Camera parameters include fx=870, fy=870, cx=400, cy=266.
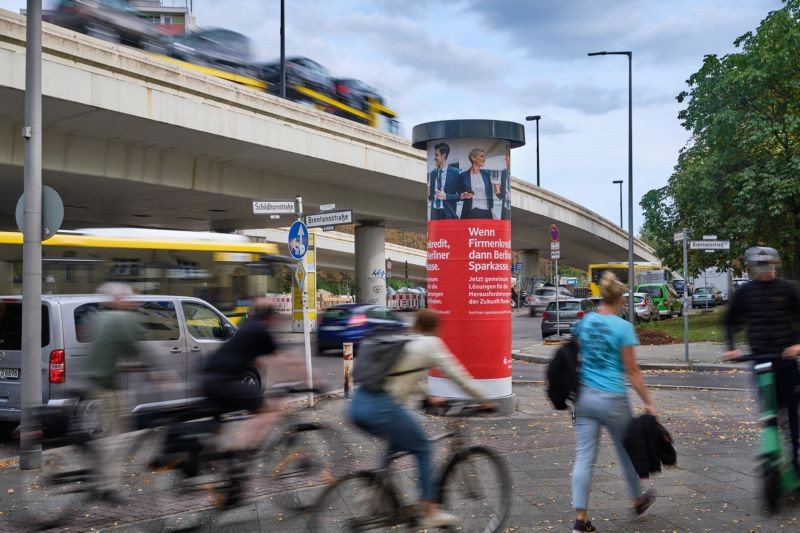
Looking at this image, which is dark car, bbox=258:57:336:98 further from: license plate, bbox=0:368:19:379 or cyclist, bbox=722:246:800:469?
cyclist, bbox=722:246:800:469

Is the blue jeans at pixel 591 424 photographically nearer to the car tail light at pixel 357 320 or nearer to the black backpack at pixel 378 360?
the black backpack at pixel 378 360

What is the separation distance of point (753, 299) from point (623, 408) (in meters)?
1.74

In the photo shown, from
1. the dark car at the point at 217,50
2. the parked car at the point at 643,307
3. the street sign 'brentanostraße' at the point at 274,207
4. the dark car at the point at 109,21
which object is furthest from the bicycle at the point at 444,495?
the parked car at the point at 643,307

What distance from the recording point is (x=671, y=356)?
19766 millimetres

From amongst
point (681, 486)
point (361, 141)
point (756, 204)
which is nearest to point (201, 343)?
point (681, 486)

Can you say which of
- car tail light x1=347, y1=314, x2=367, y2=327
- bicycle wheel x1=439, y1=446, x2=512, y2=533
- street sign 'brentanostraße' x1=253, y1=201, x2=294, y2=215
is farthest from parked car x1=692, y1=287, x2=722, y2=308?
bicycle wheel x1=439, y1=446, x2=512, y2=533

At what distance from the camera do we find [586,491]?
540 cm

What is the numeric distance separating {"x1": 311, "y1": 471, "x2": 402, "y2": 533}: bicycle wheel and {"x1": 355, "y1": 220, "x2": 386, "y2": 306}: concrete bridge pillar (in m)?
30.1

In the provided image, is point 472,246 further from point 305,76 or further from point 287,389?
point 305,76

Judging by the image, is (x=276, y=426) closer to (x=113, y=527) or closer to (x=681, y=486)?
(x=113, y=527)

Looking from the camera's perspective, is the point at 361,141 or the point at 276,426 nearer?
the point at 276,426

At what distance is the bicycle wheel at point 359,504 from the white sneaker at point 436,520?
154 mm

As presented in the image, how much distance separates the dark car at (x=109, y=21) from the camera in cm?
2033

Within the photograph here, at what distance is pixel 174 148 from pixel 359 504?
19359 mm
